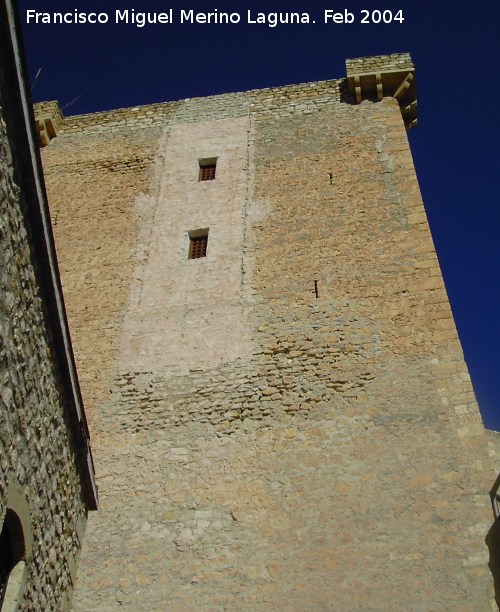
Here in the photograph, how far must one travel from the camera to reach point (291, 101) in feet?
43.4

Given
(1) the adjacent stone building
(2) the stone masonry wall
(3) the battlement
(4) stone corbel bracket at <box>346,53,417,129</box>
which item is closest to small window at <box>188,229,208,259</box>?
(3) the battlement

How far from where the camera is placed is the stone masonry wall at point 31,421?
4.88 meters

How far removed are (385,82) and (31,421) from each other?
10.0 meters

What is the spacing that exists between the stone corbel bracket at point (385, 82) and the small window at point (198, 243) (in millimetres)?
4364

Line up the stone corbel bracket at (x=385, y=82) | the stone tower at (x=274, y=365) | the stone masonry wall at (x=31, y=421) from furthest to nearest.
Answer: the stone corbel bracket at (x=385, y=82) → the stone tower at (x=274, y=365) → the stone masonry wall at (x=31, y=421)

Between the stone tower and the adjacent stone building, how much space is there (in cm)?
144

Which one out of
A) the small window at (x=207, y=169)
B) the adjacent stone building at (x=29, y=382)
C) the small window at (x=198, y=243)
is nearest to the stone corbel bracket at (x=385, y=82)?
the small window at (x=207, y=169)

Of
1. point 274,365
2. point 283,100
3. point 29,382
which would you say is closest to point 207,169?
point 283,100

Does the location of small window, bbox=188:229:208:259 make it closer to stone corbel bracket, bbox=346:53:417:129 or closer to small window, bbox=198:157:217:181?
small window, bbox=198:157:217:181

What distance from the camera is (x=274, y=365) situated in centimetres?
862

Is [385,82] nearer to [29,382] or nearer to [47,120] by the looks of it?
[47,120]

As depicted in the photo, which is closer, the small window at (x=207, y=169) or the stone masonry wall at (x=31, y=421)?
the stone masonry wall at (x=31, y=421)

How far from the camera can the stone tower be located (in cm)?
668

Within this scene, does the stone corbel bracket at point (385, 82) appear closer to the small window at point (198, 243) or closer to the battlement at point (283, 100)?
the battlement at point (283, 100)
